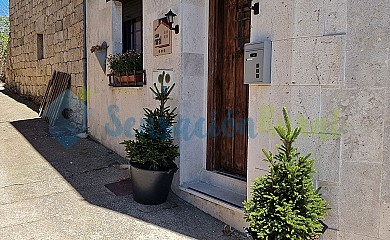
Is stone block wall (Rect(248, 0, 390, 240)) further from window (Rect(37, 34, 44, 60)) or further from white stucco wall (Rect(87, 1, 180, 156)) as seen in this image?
window (Rect(37, 34, 44, 60))

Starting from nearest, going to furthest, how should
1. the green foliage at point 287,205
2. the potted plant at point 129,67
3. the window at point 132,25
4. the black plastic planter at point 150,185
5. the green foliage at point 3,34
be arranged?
the green foliage at point 287,205 < the black plastic planter at point 150,185 < the potted plant at point 129,67 < the window at point 132,25 < the green foliage at point 3,34

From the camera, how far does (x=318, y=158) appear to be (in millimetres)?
2490

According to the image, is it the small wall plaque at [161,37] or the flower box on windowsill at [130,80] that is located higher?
the small wall plaque at [161,37]

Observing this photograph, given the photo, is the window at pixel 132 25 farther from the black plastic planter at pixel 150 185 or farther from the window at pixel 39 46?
the window at pixel 39 46

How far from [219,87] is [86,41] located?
3525 mm

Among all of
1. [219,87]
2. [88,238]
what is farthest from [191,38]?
[88,238]

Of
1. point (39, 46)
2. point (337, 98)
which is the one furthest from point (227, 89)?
point (39, 46)

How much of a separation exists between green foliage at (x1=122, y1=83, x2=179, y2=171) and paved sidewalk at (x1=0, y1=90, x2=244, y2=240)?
0.47 meters

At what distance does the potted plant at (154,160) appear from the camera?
11.4 ft

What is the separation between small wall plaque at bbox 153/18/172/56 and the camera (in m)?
3.90

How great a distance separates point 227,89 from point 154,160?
1.13m

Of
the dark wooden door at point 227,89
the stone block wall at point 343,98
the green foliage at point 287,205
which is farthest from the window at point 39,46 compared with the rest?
the green foliage at point 287,205

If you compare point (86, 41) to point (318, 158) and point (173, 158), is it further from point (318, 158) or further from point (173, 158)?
point (318, 158)

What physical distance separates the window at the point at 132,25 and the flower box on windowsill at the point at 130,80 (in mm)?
606
